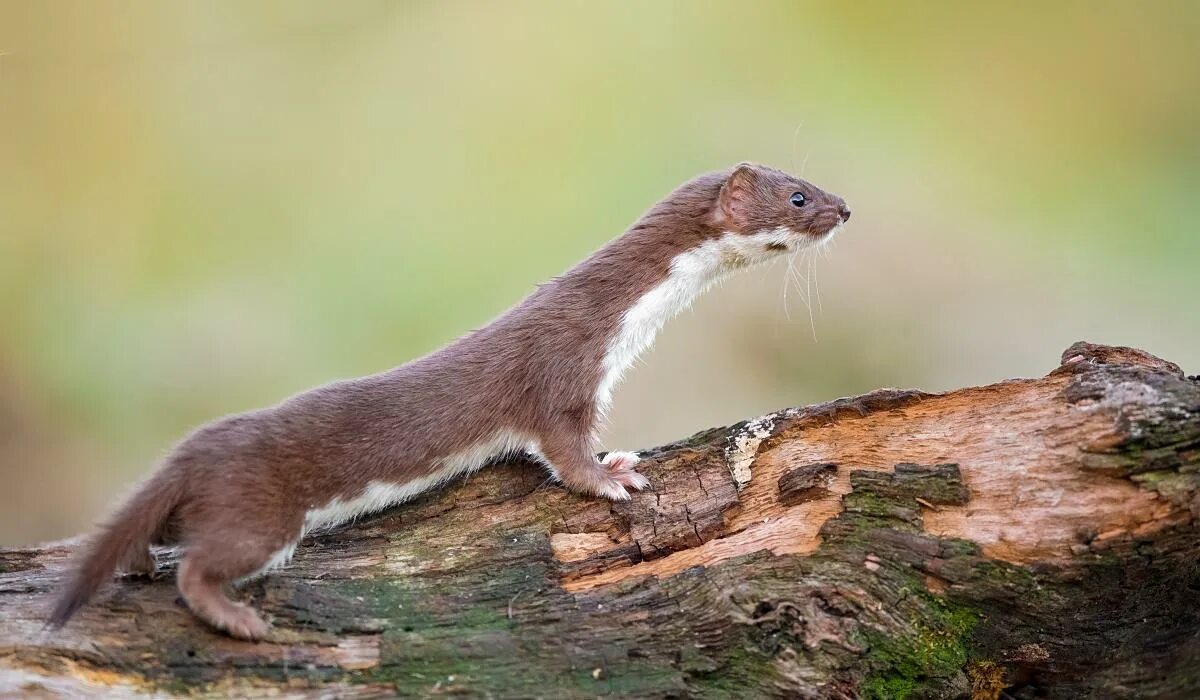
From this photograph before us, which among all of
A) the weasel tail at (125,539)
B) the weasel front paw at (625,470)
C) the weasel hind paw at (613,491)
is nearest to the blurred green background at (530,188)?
the weasel front paw at (625,470)

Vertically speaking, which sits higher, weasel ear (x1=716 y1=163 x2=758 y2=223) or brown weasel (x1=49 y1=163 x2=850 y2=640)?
weasel ear (x1=716 y1=163 x2=758 y2=223)

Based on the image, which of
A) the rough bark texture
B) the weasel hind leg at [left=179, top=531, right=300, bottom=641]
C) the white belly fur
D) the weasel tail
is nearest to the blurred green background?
the white belly fur

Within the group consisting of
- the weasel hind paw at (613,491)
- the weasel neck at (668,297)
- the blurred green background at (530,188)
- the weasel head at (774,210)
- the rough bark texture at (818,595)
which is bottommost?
the rough bark texture at (818,595)

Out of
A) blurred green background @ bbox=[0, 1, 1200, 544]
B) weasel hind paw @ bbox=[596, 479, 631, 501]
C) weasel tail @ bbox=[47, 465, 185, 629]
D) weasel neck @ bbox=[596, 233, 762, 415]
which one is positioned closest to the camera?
weasel tail @ bbox=[47, 465, 185, 629]

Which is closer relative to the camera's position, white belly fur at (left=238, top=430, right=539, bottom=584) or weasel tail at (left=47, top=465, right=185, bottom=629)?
weasel tail at (left=47, top=465, right=185, bottom=629)

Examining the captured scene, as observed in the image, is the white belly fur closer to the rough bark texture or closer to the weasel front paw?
the rough bark texture

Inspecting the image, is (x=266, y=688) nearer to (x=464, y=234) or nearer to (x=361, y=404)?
(x=361, y=404)

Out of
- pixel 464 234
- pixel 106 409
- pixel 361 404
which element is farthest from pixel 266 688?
pixel 464 234

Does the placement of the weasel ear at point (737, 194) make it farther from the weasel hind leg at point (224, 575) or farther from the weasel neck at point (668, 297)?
the weasel hind leg at point (224, 575)
